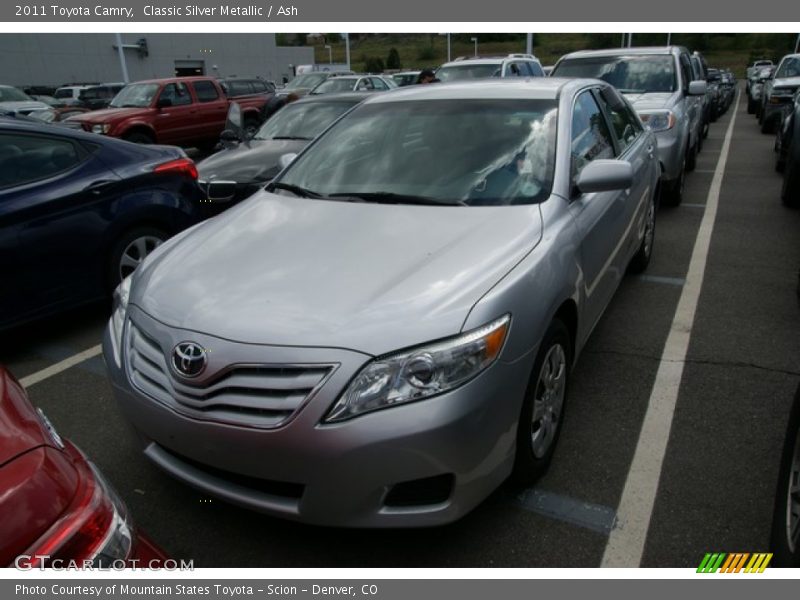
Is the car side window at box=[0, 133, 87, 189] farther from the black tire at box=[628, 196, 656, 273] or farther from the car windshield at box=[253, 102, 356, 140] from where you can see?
the black tire at box=[628, 196, 656, 273]

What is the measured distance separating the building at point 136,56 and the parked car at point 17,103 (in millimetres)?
22961

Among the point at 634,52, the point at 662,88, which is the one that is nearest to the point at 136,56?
the point at 634,52

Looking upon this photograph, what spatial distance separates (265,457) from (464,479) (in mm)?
657

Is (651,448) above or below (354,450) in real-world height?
below

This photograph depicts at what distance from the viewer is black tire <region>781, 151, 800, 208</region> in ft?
21.9

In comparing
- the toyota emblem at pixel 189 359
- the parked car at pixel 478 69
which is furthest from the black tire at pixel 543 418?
the parked car at pixel 478 69

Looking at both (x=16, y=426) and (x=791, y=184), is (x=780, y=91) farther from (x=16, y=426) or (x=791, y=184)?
(x=16, y=426)

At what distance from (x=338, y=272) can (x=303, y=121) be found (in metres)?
5.62

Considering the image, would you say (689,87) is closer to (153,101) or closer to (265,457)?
(265,457)

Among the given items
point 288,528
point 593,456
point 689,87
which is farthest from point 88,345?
point 689,87

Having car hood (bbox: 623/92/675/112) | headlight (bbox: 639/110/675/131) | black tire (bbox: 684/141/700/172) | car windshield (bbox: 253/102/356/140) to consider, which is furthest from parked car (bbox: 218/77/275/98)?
headlight (bbox: 639/110/675/131)

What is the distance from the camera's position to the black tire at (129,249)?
14.7 ft

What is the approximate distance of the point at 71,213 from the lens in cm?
420

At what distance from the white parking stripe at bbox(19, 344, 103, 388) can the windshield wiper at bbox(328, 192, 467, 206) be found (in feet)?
6.99
